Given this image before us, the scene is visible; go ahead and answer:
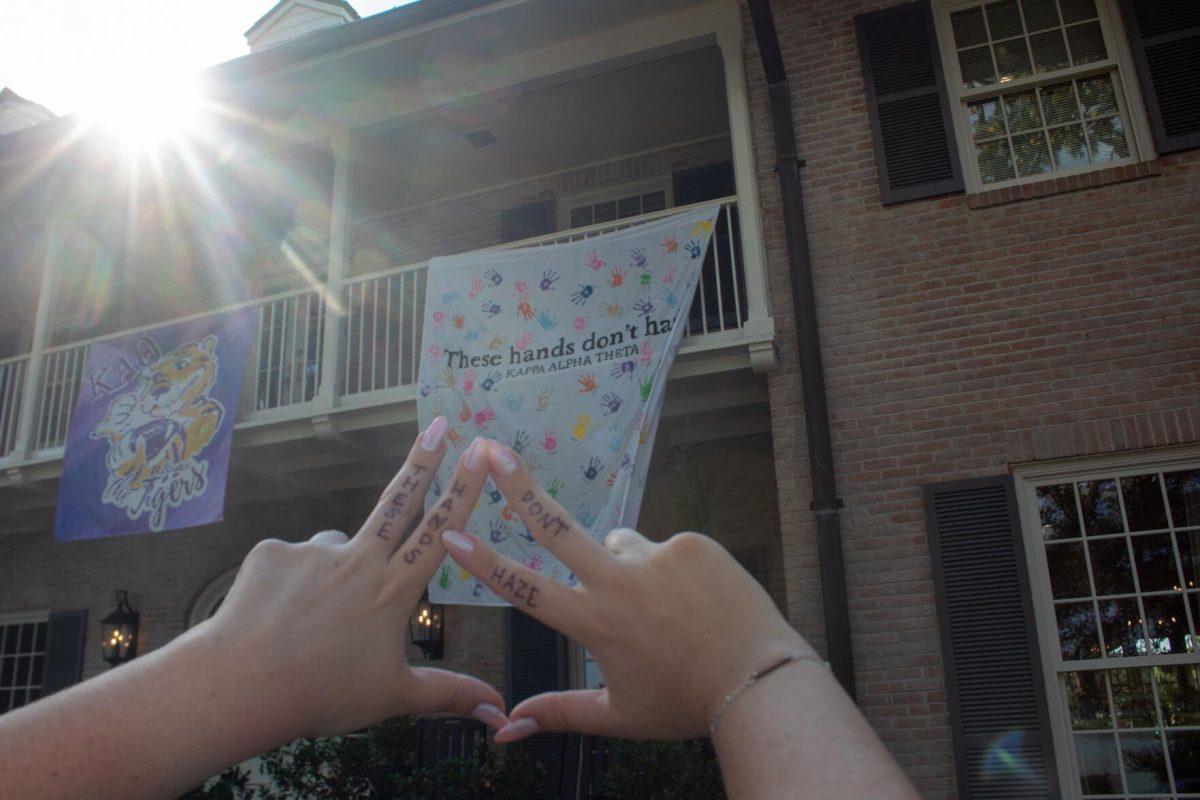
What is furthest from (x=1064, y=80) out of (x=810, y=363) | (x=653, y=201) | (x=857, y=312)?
(x=653, y=201)

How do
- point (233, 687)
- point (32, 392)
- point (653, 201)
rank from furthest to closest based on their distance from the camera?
1. point (653, 201)
2. point (32, 392)
3. point (233, 687)

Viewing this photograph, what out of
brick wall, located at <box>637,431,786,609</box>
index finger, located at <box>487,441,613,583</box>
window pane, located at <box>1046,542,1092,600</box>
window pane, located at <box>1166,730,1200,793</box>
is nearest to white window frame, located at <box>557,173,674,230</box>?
brick wall, located at <box>637,431,786,609</box>

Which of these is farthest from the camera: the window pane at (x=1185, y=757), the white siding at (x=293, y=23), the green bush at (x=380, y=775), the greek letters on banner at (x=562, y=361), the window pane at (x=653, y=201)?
the white siding at (x=293, y=23)

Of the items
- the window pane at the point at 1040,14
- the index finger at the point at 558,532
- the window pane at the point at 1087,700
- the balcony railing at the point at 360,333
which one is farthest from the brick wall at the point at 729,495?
the index finger at the point at 558,532

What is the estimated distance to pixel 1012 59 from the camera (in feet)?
21.5

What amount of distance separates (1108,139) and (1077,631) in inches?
135

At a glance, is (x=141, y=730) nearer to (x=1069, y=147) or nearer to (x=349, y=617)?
(x=349, y=617)

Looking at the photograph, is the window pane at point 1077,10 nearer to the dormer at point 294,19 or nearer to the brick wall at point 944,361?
the brick wall at point 944,361

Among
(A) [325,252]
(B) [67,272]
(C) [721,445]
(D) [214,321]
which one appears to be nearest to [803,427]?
(C) [721,445]

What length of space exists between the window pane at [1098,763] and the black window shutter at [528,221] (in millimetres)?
6285

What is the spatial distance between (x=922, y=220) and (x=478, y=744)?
498 cm

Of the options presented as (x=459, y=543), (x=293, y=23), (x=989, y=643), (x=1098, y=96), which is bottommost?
(x=459, y=543)

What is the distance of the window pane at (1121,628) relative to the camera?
207 inches

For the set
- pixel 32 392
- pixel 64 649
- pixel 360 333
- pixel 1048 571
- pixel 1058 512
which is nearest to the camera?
pixel 1048 571
